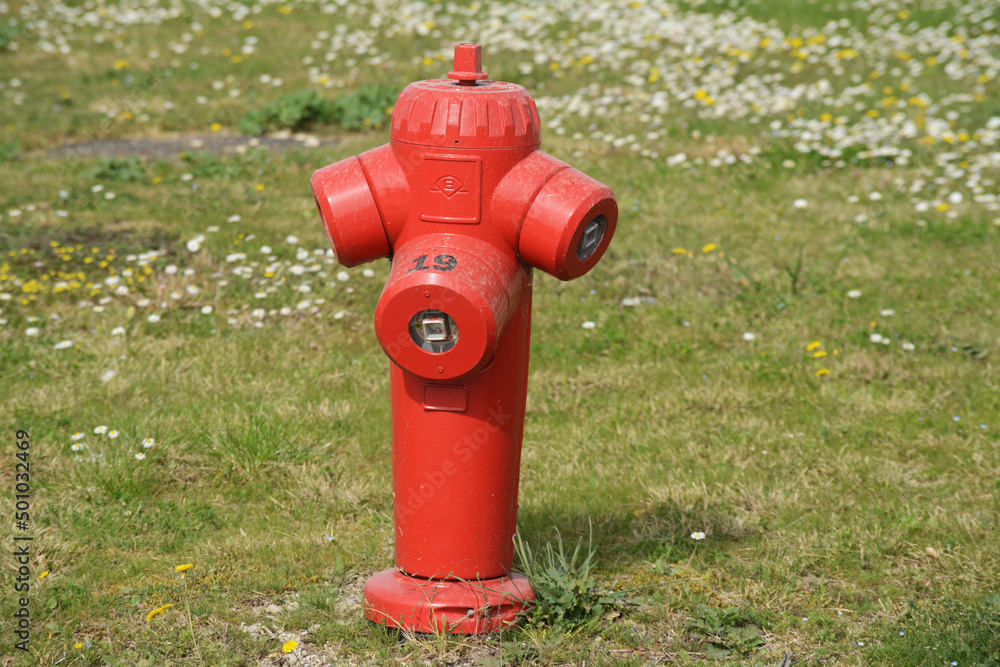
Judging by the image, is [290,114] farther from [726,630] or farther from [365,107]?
[726,630]

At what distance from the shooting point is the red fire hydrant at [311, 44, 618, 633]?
2.43 meters

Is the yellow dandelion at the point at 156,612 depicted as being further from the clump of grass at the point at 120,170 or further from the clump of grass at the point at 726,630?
the clump of grass at the point at 120,170

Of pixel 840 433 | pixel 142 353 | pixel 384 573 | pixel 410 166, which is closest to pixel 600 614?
pixel 384 573

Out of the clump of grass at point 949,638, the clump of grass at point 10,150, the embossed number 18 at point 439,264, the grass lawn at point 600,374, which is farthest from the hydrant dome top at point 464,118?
the clump of grass at point 10,150

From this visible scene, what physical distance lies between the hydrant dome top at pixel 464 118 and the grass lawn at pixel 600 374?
4.42 ft

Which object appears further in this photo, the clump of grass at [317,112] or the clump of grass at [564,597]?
the clump of grass at [317,112]

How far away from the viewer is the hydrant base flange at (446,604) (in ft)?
8.88

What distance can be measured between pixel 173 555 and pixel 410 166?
1683mm

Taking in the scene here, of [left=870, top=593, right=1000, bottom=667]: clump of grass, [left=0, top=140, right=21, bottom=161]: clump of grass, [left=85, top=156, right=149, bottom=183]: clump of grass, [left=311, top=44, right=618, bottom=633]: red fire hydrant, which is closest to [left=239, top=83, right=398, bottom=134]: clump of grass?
[left=85, top=156, right=149, bottom=183]: clump of grass

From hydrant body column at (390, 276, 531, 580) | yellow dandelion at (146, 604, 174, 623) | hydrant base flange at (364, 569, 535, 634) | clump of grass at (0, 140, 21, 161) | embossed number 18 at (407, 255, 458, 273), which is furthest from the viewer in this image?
clump of grass at (0, 140, 21, 161)

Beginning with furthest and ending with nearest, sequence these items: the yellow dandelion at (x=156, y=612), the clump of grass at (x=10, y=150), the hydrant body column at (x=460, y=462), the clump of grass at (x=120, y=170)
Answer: the clump of grass at (x=10, y=150) < the clump of grass at (x=120, y=170) < the yellow dandelion at (x=156, y=612) < the hydrant body column at (x=460, y=462)

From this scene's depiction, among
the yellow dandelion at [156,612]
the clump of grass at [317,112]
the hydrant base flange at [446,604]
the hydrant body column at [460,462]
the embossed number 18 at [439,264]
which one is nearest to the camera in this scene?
the embossed number 18 at [439,264]

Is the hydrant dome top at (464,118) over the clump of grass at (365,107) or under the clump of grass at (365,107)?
over

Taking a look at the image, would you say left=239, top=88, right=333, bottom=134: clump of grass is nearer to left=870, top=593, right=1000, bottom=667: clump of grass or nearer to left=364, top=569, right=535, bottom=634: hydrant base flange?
left=364, top=569, right=535, bottom=634: hydrant base flange
